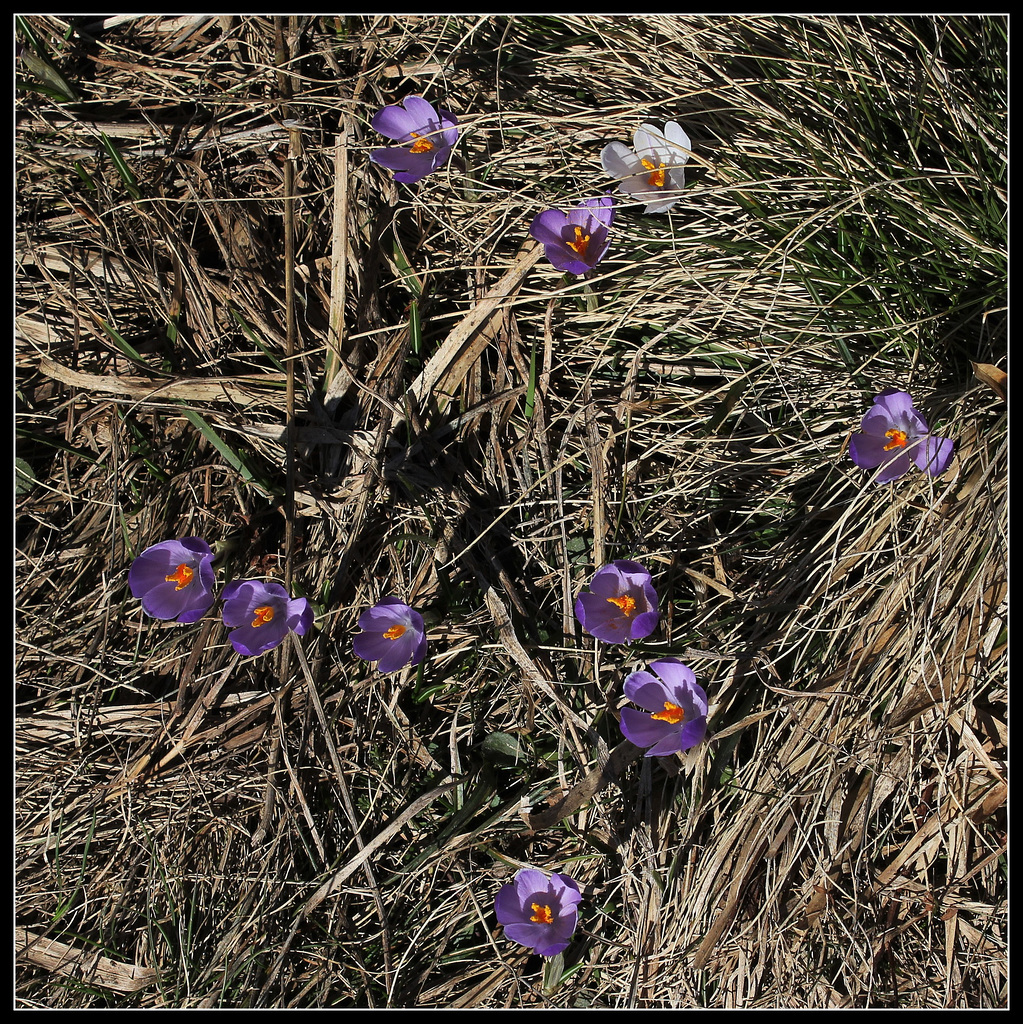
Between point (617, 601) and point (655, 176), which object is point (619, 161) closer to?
point (655, 176)

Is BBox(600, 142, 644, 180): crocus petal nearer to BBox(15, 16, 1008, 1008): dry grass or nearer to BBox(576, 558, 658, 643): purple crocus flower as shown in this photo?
BBox(15, 16, 1008, 1008): dry grass

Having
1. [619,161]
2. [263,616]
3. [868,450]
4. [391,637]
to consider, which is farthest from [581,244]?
[263,616]

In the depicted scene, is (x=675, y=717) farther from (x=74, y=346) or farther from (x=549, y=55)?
(x=74, y=346)

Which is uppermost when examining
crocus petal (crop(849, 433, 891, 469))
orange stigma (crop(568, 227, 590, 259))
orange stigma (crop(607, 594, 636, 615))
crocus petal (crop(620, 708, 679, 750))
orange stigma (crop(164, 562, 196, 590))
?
orange stigma (crop(568, 227, 590, 259))

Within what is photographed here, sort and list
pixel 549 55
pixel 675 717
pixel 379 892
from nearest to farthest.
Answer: pixel 675 717
pixel 379 892
pixel 549 55

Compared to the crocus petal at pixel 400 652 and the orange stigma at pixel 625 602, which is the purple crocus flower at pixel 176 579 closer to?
the crocus petal at pixel 400 652

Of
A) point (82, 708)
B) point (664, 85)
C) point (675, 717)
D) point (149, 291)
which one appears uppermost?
point (664, 85)

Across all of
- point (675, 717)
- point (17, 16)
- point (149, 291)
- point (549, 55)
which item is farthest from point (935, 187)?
point (17, 16)

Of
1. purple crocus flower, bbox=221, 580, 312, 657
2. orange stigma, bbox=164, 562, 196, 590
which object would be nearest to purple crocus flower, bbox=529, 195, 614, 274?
purple crocus flower, bbox=221, 580, 312, 657
